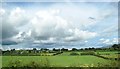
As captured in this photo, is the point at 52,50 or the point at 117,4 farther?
the point at 52,50

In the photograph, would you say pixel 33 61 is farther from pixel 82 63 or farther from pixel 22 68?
pixel 82 63

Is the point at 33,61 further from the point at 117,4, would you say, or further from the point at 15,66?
the point at 117,4

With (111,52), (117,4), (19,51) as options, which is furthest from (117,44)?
(19,51)

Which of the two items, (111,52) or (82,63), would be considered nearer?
(82,63)

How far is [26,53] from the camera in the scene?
6008 mm

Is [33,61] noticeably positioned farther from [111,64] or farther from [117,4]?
[117,4]

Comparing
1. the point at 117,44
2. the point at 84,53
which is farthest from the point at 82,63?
the point at 117,44

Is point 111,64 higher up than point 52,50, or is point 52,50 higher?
point 52,50

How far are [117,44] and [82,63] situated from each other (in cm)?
129

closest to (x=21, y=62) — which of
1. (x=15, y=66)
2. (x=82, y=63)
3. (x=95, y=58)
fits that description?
(x=15, y=66)

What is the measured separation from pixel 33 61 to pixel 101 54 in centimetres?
211

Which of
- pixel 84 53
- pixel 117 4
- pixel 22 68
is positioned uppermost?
pixel 117 4

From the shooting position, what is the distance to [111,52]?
617cm

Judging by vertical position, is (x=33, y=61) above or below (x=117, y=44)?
below
